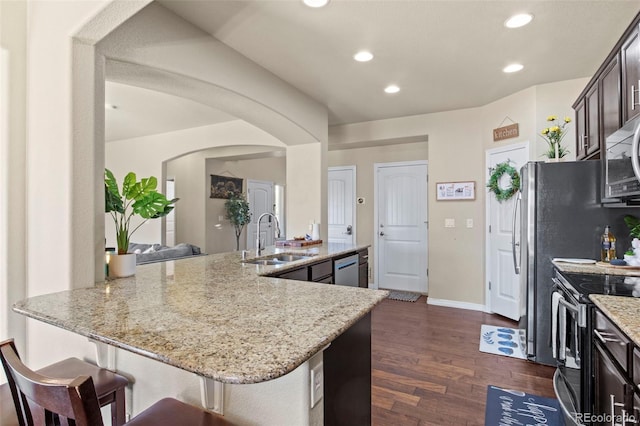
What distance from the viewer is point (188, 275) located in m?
2.05

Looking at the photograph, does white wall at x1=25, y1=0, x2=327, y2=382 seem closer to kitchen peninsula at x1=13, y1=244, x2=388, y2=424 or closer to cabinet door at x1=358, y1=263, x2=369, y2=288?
kitchen peninsula at x1=13, y1=244, x2=388, y2=424

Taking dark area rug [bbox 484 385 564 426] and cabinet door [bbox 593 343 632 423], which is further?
dark area rug [bbox 484 385 564 426]

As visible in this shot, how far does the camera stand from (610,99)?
7.65ft

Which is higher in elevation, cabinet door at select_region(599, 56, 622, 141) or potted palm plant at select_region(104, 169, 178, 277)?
cabinet door at select_region(599, 56, 622, 141)

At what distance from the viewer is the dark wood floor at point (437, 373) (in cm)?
215

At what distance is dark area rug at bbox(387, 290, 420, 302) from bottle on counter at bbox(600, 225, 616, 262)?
2.62 metres

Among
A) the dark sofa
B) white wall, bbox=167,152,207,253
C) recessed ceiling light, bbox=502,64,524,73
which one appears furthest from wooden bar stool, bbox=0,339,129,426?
white wall, bbox=167,152,207,253

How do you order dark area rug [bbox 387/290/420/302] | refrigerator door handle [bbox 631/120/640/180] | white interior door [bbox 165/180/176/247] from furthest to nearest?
1. white interior door [bbox 165/180/176/247]
2. dark area rug [bbox 387/290/420/302]
3. refrigerator door handle [bbox 631/120/640/180]

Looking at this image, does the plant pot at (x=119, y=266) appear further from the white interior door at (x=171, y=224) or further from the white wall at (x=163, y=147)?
the white interior door at (x=171, y=224)

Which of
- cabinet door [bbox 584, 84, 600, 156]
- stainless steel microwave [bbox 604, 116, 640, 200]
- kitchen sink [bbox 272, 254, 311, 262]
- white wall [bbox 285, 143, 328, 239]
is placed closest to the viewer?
stainless steel microwave [bbox 604, 116, 640, 200]

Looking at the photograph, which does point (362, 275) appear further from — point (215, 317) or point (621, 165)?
point (215, 317)

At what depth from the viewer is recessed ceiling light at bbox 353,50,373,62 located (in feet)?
9.56

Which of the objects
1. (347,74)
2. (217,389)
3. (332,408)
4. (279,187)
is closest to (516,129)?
(347,74)

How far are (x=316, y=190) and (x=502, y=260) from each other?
2.42m
